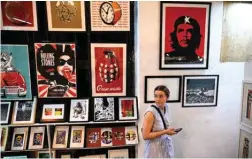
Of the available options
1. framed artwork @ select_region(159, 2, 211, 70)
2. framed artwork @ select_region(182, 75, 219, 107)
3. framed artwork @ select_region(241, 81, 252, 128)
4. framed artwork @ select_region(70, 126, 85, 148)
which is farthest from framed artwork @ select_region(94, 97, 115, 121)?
framed artwork @ select_region(241, 81, 252, 128)

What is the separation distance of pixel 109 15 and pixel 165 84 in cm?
104

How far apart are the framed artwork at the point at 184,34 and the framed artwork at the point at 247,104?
51 cm

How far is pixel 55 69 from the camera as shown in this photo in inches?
87.7

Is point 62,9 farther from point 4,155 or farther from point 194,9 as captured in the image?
point 4,155

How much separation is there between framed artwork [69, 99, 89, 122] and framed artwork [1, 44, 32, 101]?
0.54 metres

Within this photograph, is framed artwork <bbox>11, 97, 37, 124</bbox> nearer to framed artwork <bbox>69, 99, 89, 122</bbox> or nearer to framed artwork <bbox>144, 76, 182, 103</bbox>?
framed artwork <bbox>69, 99, 89, 122</bbox>

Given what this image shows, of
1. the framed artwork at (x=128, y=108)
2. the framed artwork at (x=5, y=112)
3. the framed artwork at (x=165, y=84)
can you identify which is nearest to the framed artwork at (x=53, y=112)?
the framed artwork at (x=5, y=112)

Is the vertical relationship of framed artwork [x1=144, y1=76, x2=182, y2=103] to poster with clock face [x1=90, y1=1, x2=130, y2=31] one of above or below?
below

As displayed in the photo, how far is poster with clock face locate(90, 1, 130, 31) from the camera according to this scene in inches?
85.6

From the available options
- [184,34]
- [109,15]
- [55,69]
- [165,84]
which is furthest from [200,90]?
[55,69]

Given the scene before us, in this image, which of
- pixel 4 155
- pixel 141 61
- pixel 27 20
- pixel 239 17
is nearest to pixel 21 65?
pixel 27 20

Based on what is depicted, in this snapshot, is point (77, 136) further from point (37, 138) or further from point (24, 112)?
point (24, 112)

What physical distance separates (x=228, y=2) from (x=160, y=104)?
1.51 metres

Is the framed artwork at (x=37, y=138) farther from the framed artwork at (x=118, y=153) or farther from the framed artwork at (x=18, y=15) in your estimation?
the framed artwork at (x=18, y=15)
